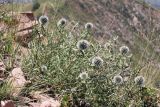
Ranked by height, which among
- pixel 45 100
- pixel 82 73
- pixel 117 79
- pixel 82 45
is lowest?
pixel 45 100

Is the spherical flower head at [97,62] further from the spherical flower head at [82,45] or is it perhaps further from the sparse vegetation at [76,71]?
the spherical flower head at [82,45]

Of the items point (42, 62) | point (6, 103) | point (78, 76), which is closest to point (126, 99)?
point (78, 76)

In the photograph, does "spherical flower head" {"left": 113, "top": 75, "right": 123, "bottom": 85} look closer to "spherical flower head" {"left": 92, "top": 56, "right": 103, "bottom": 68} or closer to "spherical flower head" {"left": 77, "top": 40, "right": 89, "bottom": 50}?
"spherical flower head" {"left": 92, "top": 56, "right": 103, "bottom": 68}

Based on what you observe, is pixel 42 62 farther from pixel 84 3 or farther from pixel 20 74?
pixel 84 3

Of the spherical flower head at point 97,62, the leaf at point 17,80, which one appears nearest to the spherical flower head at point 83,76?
the spherical flower head at point 97,62

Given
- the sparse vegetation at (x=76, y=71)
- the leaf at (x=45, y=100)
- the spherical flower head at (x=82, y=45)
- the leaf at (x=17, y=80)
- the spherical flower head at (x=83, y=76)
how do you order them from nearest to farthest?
1. the leaf at (x=45, y=100)
2. the leaf at (x=17, y=80)
3. the spherical flower head at (x=83, y=76)
4. the sparse vegetation at (x=76, y=71)
5. the spherical flower head at (x=82, y=45)

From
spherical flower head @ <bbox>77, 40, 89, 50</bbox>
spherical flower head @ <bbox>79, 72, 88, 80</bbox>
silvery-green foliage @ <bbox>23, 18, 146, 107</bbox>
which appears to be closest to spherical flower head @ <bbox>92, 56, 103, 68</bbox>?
silvery-green foliage @ <bbox>23, 18, 146, 107</bbox>

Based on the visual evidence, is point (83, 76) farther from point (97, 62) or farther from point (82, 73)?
point (97, 62)

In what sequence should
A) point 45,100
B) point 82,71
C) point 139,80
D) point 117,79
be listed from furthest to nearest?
point 139,80
point 82,71
point 117,79
point 45,100

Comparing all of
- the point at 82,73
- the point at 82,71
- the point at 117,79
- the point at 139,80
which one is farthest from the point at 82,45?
the point at 139,80
